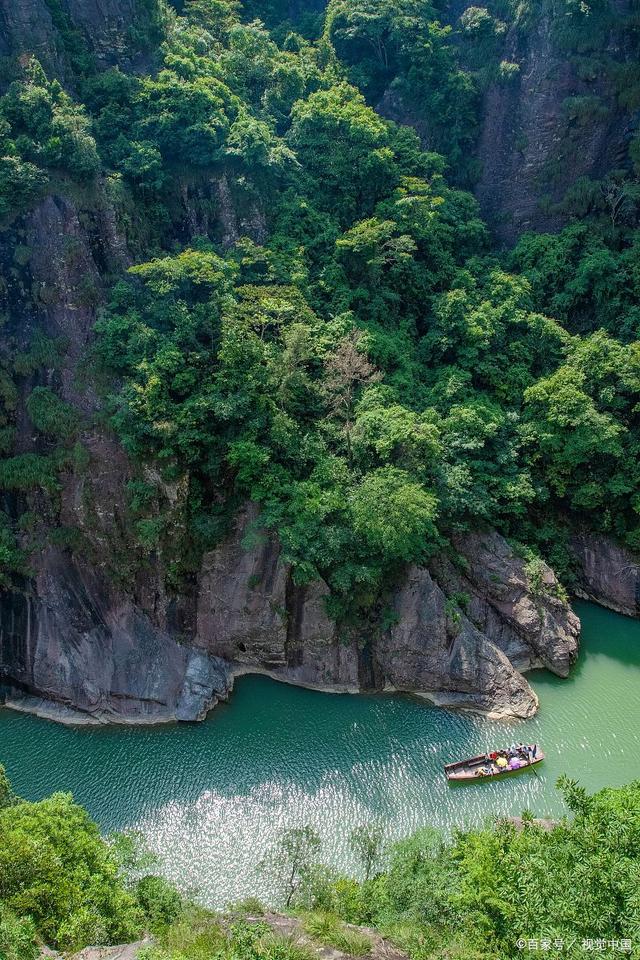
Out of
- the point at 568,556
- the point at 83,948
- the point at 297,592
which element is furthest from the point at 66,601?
the point at 568,556

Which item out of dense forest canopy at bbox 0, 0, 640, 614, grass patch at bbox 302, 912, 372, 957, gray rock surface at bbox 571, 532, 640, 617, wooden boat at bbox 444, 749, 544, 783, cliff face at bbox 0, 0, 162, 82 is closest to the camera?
grass patch at bbox 302, 912, 372, 957

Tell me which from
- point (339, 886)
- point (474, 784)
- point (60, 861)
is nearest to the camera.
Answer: point (60, 861)

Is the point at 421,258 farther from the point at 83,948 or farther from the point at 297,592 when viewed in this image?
the point at 83,948

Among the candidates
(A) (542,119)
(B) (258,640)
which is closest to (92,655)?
(B) (258,640)

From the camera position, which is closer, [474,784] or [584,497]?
[474,784]

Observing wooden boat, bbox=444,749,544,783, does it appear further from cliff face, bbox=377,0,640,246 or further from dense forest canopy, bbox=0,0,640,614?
cliff face, bbox=377,0,640,246

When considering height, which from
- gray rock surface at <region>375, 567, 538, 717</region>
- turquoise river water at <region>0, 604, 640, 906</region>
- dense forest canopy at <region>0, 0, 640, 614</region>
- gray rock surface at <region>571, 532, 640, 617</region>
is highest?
dense forest canopy at <region>0, 0, 640, 614</region>

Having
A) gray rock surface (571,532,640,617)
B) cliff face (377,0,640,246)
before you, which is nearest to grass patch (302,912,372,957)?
gray rock surface (571,532,640,617)

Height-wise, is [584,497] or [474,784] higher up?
[584,497]
